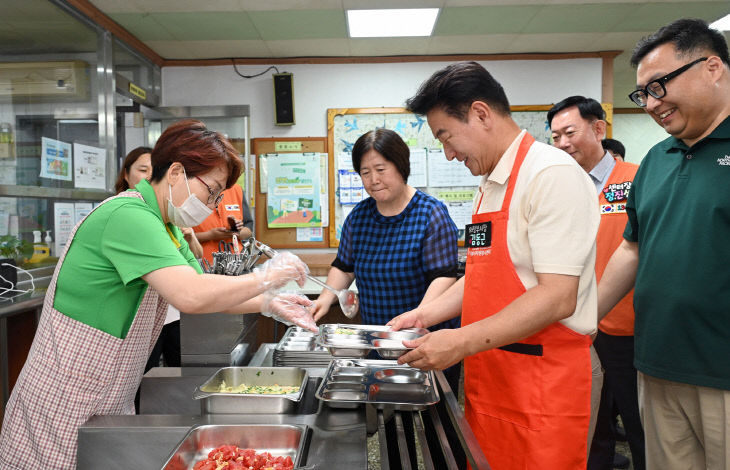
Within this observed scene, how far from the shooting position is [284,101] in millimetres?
4832

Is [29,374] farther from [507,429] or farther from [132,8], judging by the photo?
[132,8]

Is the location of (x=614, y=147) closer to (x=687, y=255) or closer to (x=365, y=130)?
(x=687, y=255)

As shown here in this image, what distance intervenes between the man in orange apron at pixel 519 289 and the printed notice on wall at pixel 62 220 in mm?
3016

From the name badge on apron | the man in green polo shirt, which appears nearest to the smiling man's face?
the man in green polo shirt

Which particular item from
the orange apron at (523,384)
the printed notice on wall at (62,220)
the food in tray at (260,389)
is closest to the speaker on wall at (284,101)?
the printed notice on wall at (62,220)

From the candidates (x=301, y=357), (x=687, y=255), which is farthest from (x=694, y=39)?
(x=301, y=357)

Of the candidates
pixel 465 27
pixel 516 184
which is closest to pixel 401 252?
pixel 516 184

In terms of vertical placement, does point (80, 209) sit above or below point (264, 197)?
below

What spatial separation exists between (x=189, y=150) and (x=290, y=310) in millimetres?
715

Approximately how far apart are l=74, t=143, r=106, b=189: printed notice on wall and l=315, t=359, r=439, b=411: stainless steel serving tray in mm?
2872

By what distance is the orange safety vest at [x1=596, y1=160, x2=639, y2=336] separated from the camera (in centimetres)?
236

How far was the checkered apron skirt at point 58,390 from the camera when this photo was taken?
52.7 inches

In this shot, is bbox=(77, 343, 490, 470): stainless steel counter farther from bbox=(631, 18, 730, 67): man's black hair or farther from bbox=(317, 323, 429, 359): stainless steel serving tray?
bbox=(631, 18, 730, 67): man's black hair

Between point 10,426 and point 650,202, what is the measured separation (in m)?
2.14
